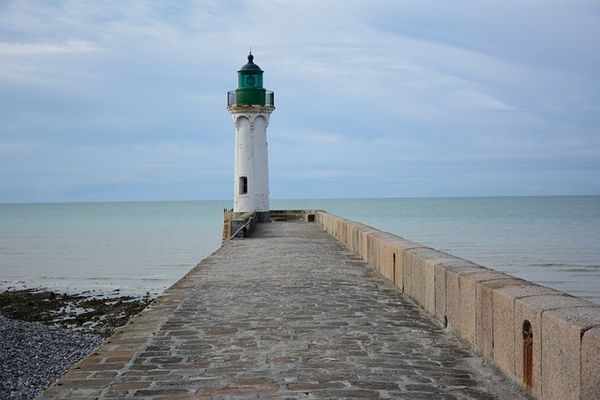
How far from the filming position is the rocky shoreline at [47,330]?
1311 cm

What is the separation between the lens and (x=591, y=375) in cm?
363

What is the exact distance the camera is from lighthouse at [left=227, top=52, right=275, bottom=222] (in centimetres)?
3219

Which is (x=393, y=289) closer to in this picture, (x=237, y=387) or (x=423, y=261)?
(x=423, y=261)

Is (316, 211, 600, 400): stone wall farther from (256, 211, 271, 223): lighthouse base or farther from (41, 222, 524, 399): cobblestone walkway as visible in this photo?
(256, 211, 271, 223): lighthouse base

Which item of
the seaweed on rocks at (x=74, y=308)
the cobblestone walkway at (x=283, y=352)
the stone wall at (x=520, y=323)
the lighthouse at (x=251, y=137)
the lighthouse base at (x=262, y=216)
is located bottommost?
A: the seaweed on rocks at (x=74, y=308)

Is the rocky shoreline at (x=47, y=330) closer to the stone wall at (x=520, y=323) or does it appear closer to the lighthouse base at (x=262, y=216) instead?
the stone wall at (x=520, y=323)

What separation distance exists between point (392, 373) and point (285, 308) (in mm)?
3078

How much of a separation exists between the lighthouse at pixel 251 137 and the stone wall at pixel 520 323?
2428 centimetres

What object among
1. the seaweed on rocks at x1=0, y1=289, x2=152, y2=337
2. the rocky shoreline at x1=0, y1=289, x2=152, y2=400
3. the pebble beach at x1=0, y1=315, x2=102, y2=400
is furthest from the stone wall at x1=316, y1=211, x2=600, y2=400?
the seaweed on rocks at x1=0, y1=289, x2=152, y2=337

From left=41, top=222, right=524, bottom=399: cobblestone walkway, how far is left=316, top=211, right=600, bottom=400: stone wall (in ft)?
0.60

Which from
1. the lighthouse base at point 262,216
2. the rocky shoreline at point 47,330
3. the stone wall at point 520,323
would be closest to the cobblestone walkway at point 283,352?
the stone wall at point 520,323

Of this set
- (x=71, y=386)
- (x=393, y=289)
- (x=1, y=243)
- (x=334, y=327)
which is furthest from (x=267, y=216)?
(x=1, y=243)

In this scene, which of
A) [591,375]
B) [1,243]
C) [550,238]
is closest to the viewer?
[591,375]

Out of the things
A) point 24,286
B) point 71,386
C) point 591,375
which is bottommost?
point 24,286
